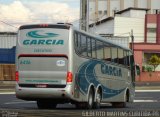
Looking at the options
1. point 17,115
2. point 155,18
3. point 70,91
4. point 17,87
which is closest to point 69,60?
point 70,91

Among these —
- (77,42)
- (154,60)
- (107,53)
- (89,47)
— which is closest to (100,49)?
(107,53)

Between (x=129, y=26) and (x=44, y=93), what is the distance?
2872 inches

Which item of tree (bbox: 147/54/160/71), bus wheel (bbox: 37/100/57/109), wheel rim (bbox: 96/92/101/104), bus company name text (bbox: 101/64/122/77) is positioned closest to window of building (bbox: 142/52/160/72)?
tree (bbox: 147/54/160/71)

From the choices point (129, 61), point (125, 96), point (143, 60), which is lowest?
point (143, 60)

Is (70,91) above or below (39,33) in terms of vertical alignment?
below

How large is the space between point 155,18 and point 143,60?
11.1 m

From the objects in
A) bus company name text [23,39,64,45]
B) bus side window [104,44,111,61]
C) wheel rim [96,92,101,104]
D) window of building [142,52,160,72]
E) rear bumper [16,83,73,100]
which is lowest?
window of building [142,52,160,72]

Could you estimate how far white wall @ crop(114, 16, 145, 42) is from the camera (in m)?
90.3

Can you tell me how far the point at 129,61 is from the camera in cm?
2775

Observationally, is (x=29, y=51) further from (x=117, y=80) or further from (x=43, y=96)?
(x=117, y=80)

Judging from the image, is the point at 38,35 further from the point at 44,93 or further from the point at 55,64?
the point at 44,93

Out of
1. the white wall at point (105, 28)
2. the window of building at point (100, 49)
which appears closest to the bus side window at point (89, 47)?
the window of building at point (100, 49)

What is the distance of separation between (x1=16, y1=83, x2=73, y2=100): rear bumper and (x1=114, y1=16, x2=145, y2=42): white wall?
71363 mm

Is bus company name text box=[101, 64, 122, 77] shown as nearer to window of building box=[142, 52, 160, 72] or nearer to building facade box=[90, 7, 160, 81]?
window of building box=[142, 52, 160, 72]
